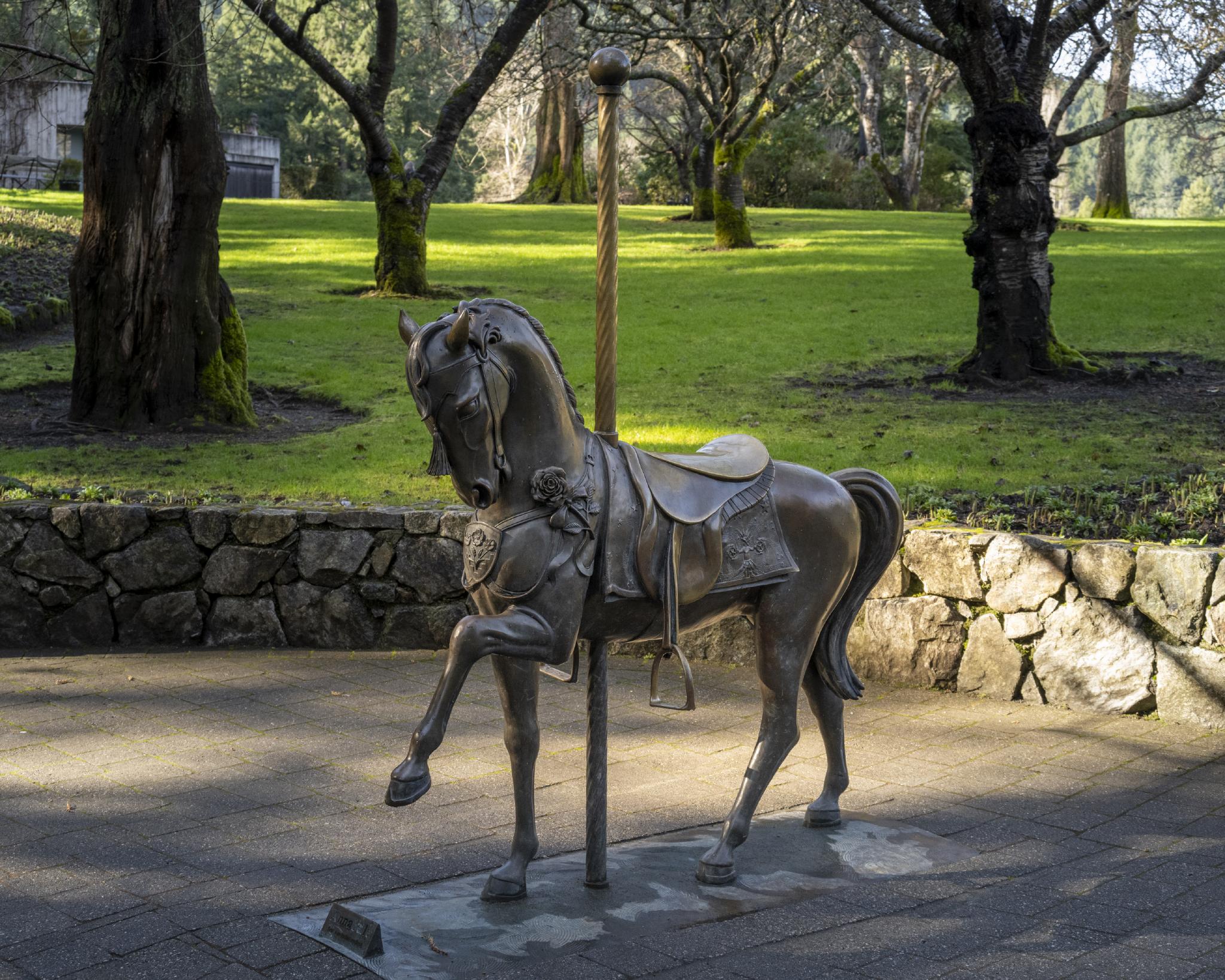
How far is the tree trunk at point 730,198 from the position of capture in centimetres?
2402

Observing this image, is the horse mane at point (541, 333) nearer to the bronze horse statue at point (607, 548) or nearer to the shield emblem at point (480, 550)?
the bronze horse statue at point (607, 548)

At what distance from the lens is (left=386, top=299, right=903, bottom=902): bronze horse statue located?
13.2 feet

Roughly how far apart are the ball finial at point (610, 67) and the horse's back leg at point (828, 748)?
2.38m

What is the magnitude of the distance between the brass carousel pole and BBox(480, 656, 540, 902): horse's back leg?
0.23 meters

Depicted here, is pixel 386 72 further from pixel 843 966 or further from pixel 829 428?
pixel 843 966

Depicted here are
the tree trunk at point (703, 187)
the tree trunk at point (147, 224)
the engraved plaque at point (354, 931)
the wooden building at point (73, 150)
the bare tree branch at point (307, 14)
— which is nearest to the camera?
the engraved plaque at point (354, 931)

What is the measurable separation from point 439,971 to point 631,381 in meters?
10.7

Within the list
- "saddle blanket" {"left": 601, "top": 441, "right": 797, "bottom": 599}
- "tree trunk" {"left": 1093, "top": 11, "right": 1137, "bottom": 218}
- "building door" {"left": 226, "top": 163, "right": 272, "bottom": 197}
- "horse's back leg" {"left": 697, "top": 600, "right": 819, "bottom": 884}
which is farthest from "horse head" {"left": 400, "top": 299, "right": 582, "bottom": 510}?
"building door" {"left": 226, "top": 163, "right": 272, "bottom": 197}

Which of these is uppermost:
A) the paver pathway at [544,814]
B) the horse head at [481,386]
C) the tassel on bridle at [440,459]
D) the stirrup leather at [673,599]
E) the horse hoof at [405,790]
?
the horse head at [481,386]

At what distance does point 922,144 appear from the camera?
41.5m

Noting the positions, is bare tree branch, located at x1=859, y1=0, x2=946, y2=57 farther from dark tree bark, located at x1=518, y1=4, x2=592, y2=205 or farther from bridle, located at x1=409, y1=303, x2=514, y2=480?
dark tree bark, located at x1=518, y1=4, x2=592, y2=205

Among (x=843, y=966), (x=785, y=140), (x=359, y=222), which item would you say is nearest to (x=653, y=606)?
(x=843, y=966)

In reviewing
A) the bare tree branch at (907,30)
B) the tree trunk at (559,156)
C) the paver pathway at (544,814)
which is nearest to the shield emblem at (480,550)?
the paver pathway at (544,814)

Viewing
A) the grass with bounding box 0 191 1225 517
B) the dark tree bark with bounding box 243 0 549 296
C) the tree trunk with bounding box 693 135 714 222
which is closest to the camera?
the grass with bounding box 0 191 1225 517
